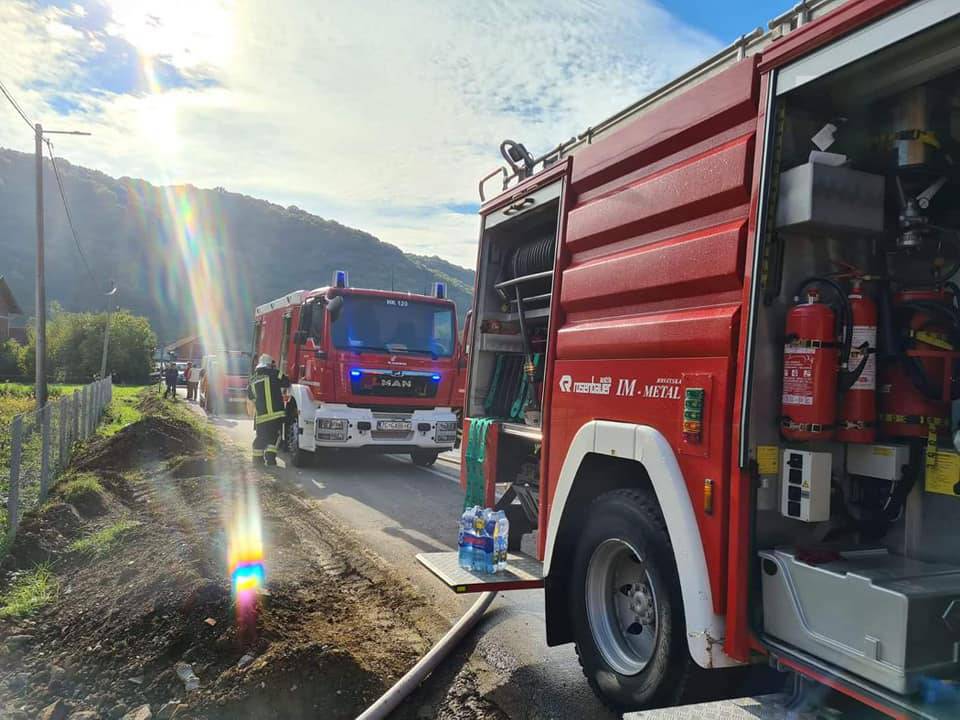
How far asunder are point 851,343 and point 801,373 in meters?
0.21

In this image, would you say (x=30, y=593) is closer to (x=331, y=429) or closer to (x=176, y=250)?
(x=331, y=429)

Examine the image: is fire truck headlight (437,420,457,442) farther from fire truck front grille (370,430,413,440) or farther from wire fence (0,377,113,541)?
wire fence (0,377,113,541)

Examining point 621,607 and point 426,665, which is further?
point 426,665

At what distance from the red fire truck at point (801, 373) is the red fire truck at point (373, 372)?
787 cm

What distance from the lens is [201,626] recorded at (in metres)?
4.46

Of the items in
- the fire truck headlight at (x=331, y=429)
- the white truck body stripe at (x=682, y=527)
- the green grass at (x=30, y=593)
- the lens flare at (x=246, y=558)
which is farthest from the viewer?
the fire truck headlight at (x=331, y=429)

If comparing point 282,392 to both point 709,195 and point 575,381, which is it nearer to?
point 575,381

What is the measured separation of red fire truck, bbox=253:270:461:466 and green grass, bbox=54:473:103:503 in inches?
127

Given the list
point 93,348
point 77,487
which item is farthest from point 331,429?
point 93,348

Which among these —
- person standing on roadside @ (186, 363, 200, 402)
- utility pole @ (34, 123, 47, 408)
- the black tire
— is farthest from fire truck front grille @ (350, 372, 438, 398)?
person standing on roadside @ (186, 363, 200, 402)

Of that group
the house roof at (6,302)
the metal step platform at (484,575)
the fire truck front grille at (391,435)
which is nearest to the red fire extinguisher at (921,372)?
the metal step platform at (484,575)

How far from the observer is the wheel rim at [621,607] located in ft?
11.0

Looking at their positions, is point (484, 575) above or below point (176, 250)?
below

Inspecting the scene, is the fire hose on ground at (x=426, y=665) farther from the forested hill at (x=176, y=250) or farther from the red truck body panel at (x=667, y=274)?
the forested hill at (x=176, y=250)
